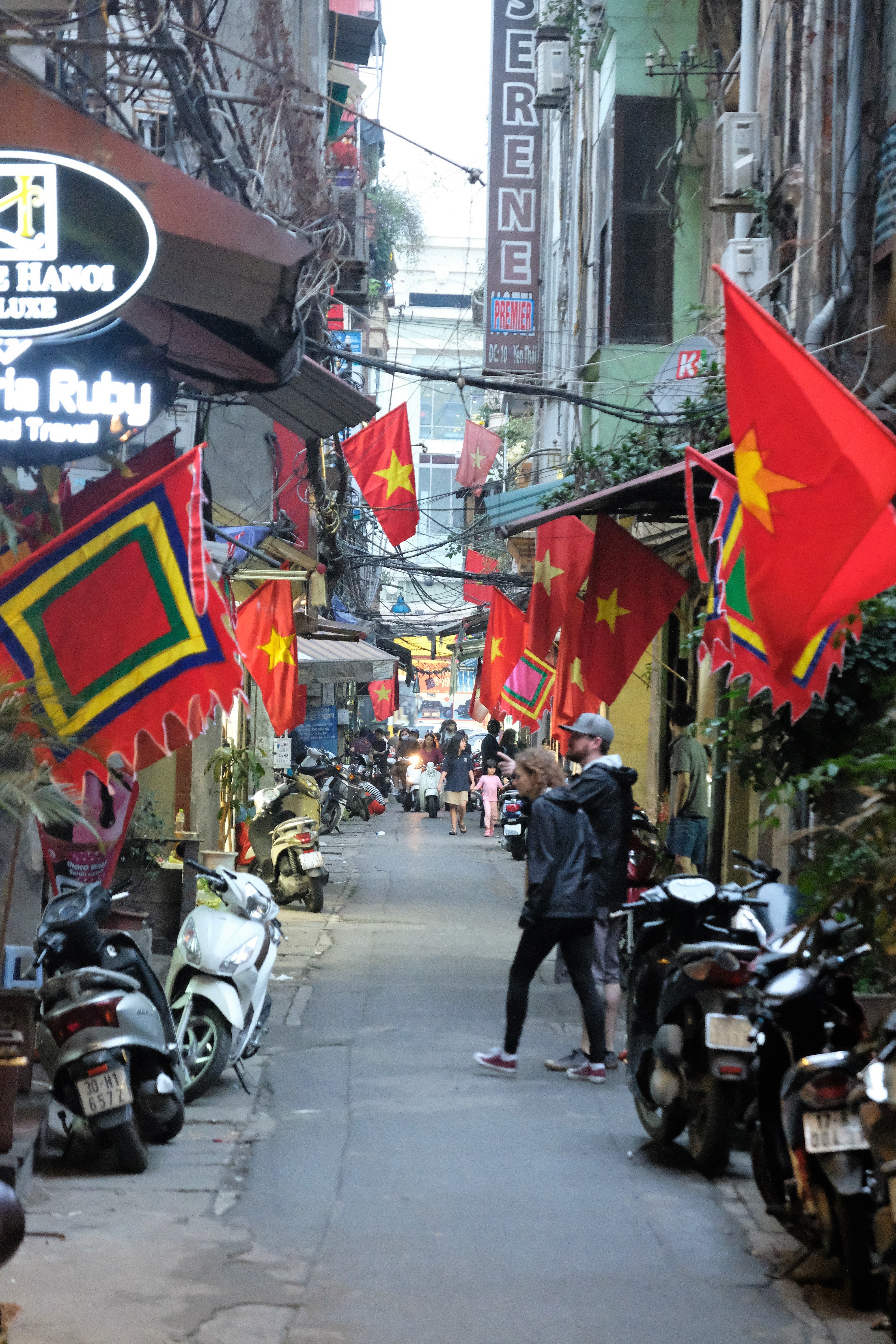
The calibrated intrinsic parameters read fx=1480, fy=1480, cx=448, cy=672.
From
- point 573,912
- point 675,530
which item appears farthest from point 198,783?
point 573,912

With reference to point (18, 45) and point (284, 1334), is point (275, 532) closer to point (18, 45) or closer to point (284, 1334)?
point (18, 45)

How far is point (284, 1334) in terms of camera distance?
4.50m

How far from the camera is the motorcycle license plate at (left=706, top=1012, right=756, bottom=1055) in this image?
230 inches

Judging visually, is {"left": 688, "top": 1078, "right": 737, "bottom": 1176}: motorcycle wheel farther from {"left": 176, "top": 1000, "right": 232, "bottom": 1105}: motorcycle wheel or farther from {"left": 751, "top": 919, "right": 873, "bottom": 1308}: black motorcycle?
{"left": 176, "top": 1000, "right": 232, "bottom": 1105}: motorcycle wheel

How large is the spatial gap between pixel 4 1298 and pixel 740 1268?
250cm

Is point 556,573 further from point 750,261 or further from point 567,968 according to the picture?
point 567,968

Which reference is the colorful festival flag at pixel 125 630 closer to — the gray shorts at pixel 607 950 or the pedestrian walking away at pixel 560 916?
the pedestrian walking away at pixel 560 916

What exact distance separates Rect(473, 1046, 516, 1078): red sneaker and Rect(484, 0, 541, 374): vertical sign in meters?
18.9

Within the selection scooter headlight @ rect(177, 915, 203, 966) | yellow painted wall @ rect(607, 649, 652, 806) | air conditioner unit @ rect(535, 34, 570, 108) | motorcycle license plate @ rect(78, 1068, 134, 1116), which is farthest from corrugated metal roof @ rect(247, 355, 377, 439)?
air conditioner unit @ rect(535, 34, 570, 108)

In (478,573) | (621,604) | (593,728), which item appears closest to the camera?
(593,728)

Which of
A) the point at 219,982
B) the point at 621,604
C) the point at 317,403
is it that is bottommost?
the point at 219,982

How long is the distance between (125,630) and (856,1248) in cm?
380

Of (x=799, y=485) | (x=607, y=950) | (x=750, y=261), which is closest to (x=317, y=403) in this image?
(x=750, y=261)

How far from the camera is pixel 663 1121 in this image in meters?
A: 6.59
